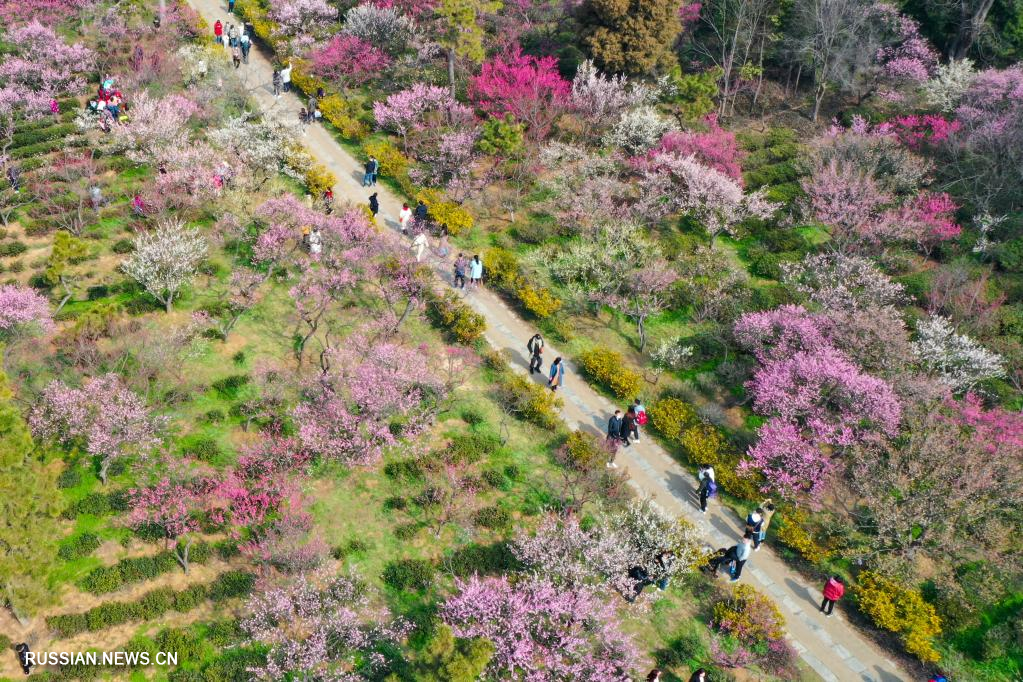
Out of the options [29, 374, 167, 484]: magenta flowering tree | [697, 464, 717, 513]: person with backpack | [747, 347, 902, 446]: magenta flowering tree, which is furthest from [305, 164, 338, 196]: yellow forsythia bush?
[697, 464, 717, 513]: person with backpack

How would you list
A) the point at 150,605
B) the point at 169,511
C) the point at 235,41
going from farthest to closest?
the point at 235,41 → the point at 169,511 → the point at 150,605

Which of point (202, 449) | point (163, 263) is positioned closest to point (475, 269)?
point (163, 263)

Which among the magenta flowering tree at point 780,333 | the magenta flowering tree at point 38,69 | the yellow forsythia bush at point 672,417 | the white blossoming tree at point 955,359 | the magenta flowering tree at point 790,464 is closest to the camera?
the magenta flowering tree at point 790,464

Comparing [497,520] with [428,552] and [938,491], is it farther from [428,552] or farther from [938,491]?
[938,491]

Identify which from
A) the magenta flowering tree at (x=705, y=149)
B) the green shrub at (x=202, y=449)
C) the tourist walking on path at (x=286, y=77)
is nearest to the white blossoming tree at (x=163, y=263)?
the green shrub at (x=202, y=449)

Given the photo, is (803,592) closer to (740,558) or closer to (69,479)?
(740,558)

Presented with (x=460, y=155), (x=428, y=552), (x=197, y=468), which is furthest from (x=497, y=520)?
(x=460, y=155)

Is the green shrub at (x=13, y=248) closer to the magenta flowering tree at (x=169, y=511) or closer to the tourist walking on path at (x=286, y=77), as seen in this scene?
the magenta flowering tree at (x=169, y=511)
